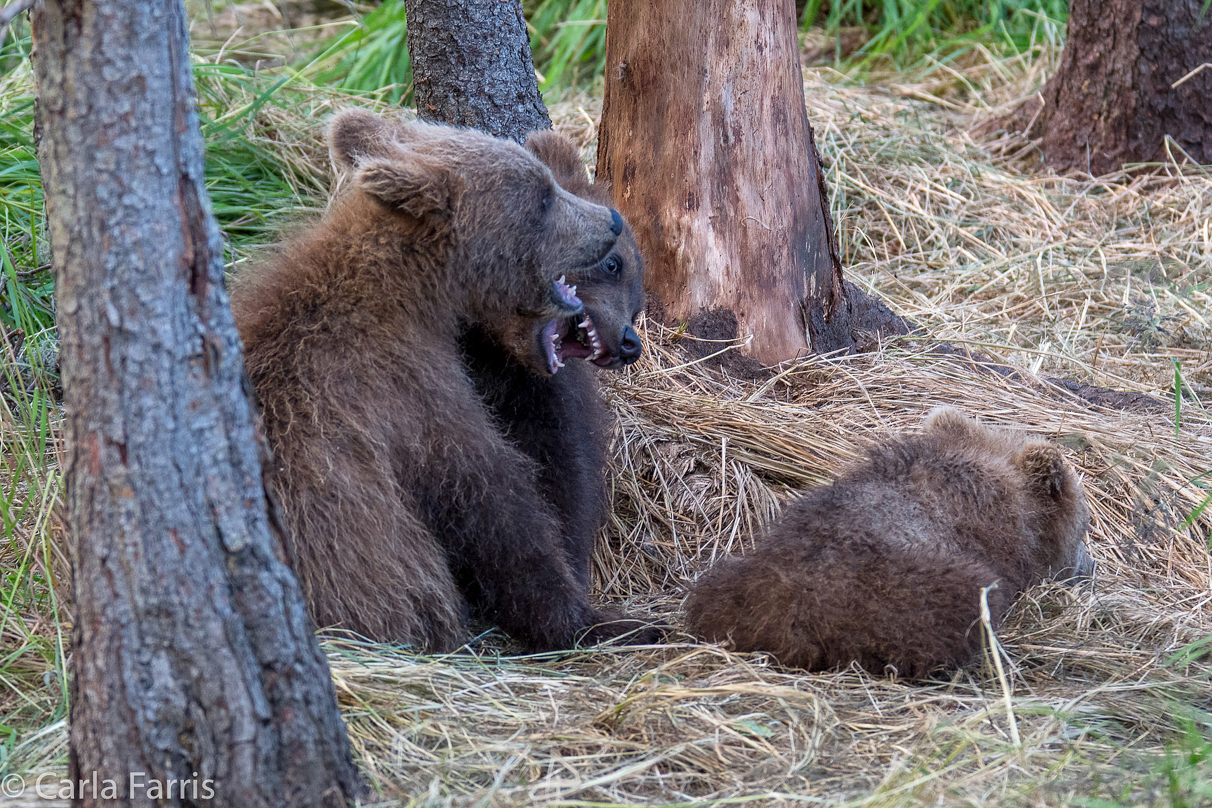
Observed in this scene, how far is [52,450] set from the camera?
134 inches

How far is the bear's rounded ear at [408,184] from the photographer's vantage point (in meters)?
2.97

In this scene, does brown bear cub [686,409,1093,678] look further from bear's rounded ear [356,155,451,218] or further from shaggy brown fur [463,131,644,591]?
bear's rounded ear [356,155,451,218]

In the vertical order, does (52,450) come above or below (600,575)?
above

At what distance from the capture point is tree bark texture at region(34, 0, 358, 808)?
5.61ft

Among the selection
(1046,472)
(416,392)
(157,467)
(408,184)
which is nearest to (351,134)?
(408,184)

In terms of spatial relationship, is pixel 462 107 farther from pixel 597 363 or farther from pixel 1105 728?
pixel 1105 728

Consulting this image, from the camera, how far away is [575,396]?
354 cm

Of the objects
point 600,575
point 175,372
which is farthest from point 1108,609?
point 175,372

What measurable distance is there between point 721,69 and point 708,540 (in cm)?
185

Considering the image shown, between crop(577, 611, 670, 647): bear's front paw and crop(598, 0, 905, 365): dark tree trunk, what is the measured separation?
1.55 meters

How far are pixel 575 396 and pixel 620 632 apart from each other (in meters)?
0.80

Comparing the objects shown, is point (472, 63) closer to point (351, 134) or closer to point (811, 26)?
point (351, 134)

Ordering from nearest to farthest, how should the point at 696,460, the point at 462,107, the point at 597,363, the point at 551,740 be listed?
1. the point at 551,740
2. the point at 597,363
3. the point at 696,460
4. the point at 462,107

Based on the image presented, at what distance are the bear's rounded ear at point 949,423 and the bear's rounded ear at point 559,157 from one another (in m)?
1.42
